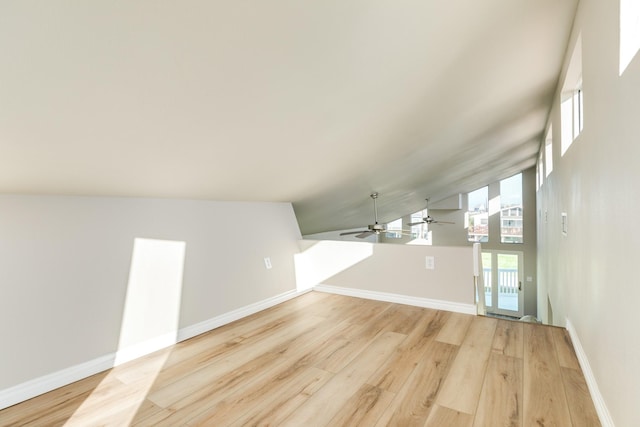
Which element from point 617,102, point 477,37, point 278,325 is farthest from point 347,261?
point 617,102

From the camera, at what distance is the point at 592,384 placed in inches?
72.7

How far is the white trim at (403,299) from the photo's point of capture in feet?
10.9

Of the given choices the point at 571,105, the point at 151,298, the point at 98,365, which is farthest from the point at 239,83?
the point at 571,105

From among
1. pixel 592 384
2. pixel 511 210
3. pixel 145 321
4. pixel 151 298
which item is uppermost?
pixel 511 210

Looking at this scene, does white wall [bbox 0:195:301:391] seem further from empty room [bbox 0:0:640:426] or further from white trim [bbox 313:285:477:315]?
white trim [bbox 313:285:477:315]

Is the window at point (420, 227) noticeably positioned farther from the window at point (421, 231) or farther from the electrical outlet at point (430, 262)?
the electrical outlet at point (430, 262)

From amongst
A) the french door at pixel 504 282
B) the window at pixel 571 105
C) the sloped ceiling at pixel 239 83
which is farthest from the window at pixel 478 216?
the window at pixel 571 105

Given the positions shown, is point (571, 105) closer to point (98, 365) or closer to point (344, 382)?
point (344, 382)

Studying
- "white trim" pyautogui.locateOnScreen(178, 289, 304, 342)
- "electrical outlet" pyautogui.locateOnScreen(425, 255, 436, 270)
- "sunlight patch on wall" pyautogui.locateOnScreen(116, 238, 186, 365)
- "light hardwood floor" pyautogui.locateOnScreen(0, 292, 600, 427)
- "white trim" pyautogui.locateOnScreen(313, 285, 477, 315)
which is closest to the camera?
"light hardwood floor" pyautogui.locateOnScreen(0, 292, 600, 427)

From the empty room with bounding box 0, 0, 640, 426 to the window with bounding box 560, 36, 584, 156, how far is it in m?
0.04

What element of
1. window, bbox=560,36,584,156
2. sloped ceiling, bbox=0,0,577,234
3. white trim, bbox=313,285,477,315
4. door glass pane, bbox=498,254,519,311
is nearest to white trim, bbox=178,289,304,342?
white trim, bbox=313,285,477,315

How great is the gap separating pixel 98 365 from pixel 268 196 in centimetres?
220

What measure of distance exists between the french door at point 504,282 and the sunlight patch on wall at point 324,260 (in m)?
7.03

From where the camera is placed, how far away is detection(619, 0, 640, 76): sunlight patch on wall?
4.07 ft
